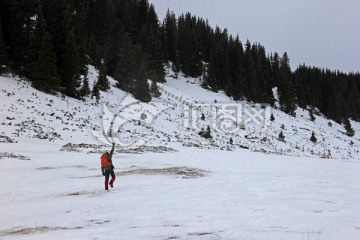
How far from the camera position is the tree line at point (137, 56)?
36219mm

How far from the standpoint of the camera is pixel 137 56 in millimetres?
53188

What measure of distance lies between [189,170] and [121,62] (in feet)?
121

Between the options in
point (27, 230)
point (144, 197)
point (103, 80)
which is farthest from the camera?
point (103, 80)

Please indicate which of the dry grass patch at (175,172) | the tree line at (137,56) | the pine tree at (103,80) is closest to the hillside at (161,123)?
the pine tree at (103,80)

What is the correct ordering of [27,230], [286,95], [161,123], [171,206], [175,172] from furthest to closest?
1. [286,95]
2. [161,123]
3. [175,172]
4. [171,206]
5. [27,230]

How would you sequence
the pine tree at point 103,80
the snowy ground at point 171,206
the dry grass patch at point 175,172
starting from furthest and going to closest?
the pine tree at point 103,80 → the dry grass patch at point 175,172 → the snowy ground at point 171,206

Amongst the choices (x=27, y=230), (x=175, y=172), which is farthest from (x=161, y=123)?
(x=27, y=230)

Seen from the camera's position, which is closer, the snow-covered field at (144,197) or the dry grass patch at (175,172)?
the snow-covered field at (144,197)

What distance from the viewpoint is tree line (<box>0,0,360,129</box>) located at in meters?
36.2

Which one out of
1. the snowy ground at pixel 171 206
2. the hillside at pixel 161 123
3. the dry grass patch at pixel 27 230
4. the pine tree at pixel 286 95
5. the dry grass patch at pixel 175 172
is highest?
the pine tree at pixel 286 95

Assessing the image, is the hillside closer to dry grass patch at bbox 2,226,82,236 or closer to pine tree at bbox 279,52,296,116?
pine tree at bbox 279,52,296,116

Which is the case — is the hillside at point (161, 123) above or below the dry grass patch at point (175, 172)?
above

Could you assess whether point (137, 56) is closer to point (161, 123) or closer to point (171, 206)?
point (161, 123)

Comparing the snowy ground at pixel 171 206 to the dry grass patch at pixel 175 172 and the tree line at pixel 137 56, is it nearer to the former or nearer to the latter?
the dry grass patch at pixel 175 172
